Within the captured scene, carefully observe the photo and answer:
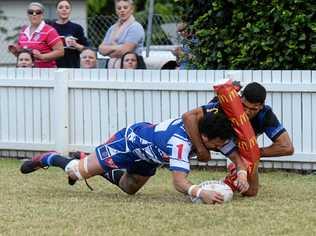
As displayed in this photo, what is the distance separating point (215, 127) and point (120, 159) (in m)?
1.12

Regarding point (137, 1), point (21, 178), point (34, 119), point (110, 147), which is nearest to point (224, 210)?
point (110, 147)

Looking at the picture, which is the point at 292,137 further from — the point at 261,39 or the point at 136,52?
the point at 136,52

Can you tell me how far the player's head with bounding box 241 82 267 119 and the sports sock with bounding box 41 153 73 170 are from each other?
1786 mm

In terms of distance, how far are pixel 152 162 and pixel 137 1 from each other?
95.4ft

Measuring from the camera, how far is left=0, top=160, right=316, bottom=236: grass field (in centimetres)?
758

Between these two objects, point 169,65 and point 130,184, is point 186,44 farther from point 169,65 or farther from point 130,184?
point 130,184

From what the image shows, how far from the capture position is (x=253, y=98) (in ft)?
29.7

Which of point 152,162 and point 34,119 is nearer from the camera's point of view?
point 152,162

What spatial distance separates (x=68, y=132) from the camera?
12391 millimetres

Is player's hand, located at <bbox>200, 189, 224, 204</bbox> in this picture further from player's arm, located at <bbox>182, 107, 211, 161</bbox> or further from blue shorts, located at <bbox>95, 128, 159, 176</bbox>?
blue shorts, located at <bbox>95, 128, 159, 176</bbox>

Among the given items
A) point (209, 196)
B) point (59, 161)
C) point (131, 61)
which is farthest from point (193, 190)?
point (131, 61)

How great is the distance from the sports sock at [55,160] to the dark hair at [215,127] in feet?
5.38

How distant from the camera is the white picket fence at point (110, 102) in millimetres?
11242

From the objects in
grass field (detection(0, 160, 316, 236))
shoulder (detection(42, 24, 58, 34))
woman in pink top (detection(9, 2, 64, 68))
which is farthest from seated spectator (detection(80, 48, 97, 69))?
grass field (detection(0, 160, 316, 236))
